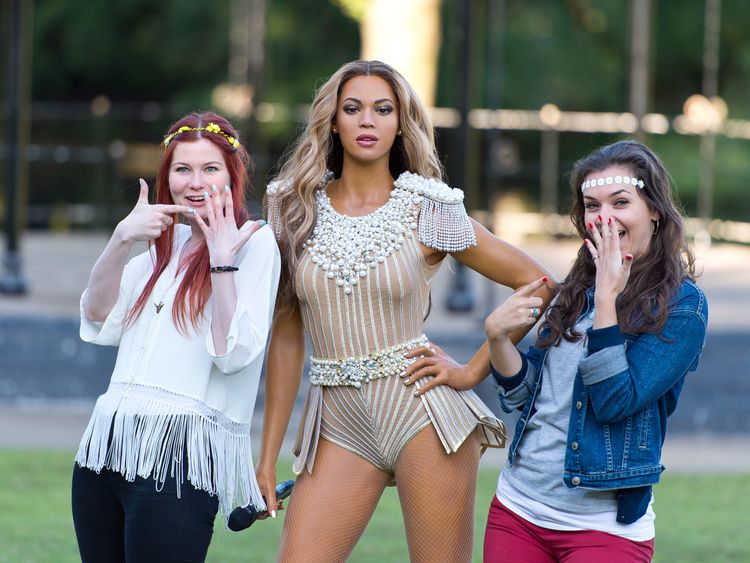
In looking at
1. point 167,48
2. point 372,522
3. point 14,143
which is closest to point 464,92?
point 14,143

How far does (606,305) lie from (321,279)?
36.8 inches

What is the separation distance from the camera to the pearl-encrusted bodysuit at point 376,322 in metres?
4.06

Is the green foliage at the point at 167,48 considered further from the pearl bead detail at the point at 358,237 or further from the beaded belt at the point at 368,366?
the beaded belt at the point at 368,366

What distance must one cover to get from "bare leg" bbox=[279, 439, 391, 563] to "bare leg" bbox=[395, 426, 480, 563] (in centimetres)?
13

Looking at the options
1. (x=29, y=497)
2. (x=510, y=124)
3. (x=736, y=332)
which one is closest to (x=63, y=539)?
(x=29, y=497)

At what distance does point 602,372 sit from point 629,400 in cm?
10

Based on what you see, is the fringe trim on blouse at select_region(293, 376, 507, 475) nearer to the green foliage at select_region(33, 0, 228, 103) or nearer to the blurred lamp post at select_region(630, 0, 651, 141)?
the blurred lamp post at select_region(630, 0, 651, 141)

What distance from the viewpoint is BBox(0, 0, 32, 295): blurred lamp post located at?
1145 centimetres

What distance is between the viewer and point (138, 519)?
3.52 metres

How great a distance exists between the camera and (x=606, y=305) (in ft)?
11.7

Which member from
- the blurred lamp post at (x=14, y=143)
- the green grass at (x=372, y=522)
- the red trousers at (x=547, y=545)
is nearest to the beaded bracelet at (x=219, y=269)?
the red trousers at (x=547, y=545)

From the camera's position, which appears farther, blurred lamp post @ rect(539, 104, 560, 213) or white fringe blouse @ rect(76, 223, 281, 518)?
blurred lamp post @ rect(539, 104, 560, 213)

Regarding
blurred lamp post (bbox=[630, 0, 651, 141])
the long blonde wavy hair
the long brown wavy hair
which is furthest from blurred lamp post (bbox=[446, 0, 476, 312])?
the long brown wavy hair

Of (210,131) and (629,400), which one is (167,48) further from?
(629,400)
